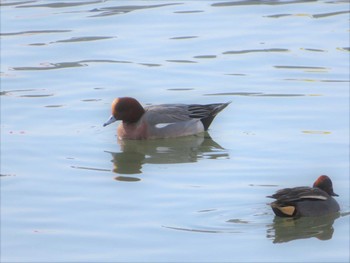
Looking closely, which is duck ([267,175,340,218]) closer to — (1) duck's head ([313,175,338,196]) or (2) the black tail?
(1) duck's head ([313,175,338,196])

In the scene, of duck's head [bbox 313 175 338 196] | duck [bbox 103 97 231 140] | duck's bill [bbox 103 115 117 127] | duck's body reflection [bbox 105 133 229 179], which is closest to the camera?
duck's head [bbox 313 175 338 196]

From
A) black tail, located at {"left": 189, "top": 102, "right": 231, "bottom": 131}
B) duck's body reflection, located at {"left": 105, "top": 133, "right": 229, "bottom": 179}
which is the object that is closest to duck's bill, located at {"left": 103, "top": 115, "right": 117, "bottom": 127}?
duck's body reflection, located at {"left": 105, "top": 133, "right": 229, "bottom": 179}

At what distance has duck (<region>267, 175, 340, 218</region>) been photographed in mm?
11320

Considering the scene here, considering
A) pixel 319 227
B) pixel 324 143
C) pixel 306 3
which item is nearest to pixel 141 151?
pixel 324 143

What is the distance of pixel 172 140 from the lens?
1508cm

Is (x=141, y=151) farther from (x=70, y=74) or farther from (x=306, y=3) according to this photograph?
(x=306, y=3)

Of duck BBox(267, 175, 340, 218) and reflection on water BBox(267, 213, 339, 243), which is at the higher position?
duck BBox(267, 175, 340, 218)

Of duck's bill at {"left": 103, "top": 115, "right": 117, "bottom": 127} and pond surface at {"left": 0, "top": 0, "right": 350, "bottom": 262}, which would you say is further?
duck's bill at {"left": 103, "top": 115, "right": 117, "bottom": 127}

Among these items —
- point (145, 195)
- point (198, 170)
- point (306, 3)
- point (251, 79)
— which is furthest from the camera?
point (306, 3)

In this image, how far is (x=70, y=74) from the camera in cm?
1716

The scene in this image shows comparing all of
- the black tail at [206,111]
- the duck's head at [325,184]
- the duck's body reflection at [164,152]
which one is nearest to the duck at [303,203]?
the duck's head at [325,184]

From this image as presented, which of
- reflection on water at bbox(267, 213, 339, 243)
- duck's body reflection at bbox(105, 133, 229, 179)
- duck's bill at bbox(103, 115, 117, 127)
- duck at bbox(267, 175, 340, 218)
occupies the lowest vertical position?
duck's body reflection at bbox(105, 133, 229, 179)

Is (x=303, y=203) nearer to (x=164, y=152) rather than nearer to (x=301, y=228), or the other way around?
(x=301, y=228)

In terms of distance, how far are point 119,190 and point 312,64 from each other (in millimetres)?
5543
